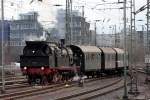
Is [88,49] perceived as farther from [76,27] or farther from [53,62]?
[76,27]

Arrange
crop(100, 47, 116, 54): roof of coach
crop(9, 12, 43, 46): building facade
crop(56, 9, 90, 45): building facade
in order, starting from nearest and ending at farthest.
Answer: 1. crop(100, 47, 116, 54): roof of coach
2. crop(56, 9, 90, 45): building facade
3. crop(9, 12, 43, 46): building facade

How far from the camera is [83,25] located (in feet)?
245

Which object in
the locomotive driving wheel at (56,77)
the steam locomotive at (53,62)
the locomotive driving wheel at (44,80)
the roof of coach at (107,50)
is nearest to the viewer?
the steam locomotive at (53,62)

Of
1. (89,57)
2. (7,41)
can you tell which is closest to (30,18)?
(7,41)

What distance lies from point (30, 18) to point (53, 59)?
2842 cm

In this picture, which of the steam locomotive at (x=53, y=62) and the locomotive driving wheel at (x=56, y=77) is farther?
the locomotive driving wheel at (x=56, y=77)

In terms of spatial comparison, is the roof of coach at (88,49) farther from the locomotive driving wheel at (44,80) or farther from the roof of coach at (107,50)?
the locomotive driving wheel at (44,80)

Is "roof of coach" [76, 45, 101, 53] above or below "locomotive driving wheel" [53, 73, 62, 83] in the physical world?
above

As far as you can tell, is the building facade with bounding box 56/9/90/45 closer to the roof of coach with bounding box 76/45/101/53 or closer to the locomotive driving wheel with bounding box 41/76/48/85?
the roof of coach with bounding box 76/45/101/53

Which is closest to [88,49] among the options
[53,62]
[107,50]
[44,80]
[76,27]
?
[107,50]

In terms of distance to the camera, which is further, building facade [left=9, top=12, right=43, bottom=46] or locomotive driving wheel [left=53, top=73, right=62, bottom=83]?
building facade [left=9, top=12, right=43, bottom=46]

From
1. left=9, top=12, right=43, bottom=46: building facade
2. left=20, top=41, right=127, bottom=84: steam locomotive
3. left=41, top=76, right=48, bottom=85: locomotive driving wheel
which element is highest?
left=9, top=12, right=43, bottom=46: building facade

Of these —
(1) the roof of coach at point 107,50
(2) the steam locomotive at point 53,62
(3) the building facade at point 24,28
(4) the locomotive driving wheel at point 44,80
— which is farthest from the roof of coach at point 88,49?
(4) the locomotive driving wheel at point 44,80

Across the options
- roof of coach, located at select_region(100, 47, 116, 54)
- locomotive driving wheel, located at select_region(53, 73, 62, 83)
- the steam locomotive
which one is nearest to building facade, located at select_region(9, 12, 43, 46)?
roof of coach, located at select_region(100, 47, 116, 54)
